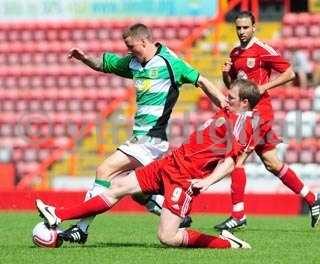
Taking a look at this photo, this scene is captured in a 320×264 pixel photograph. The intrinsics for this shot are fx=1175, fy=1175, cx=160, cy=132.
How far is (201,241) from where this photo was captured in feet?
27.0

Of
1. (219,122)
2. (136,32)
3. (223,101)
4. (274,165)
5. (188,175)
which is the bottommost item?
(274,165)

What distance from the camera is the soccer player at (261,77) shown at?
33.1ft

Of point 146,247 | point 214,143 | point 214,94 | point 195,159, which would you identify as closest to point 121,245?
point 146,247

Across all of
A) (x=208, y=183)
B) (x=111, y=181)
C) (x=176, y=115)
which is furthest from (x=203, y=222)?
(x=176, y=115)

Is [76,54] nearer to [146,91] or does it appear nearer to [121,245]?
[146,91]

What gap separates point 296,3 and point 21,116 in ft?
16.1

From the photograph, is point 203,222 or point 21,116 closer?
point 203,222

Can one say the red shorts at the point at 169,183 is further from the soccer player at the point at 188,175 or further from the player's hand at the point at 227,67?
the player's hand at the point at 227,67

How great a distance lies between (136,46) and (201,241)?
1565 millimetres

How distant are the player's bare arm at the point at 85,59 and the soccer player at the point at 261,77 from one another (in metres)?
1.44

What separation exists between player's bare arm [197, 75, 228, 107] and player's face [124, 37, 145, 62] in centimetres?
48

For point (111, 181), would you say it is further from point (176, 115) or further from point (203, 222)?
point (176, 115)

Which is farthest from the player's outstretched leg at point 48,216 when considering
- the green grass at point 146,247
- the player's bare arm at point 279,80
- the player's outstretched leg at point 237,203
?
the player's bare arm at point 279,80

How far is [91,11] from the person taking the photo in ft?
61.9
